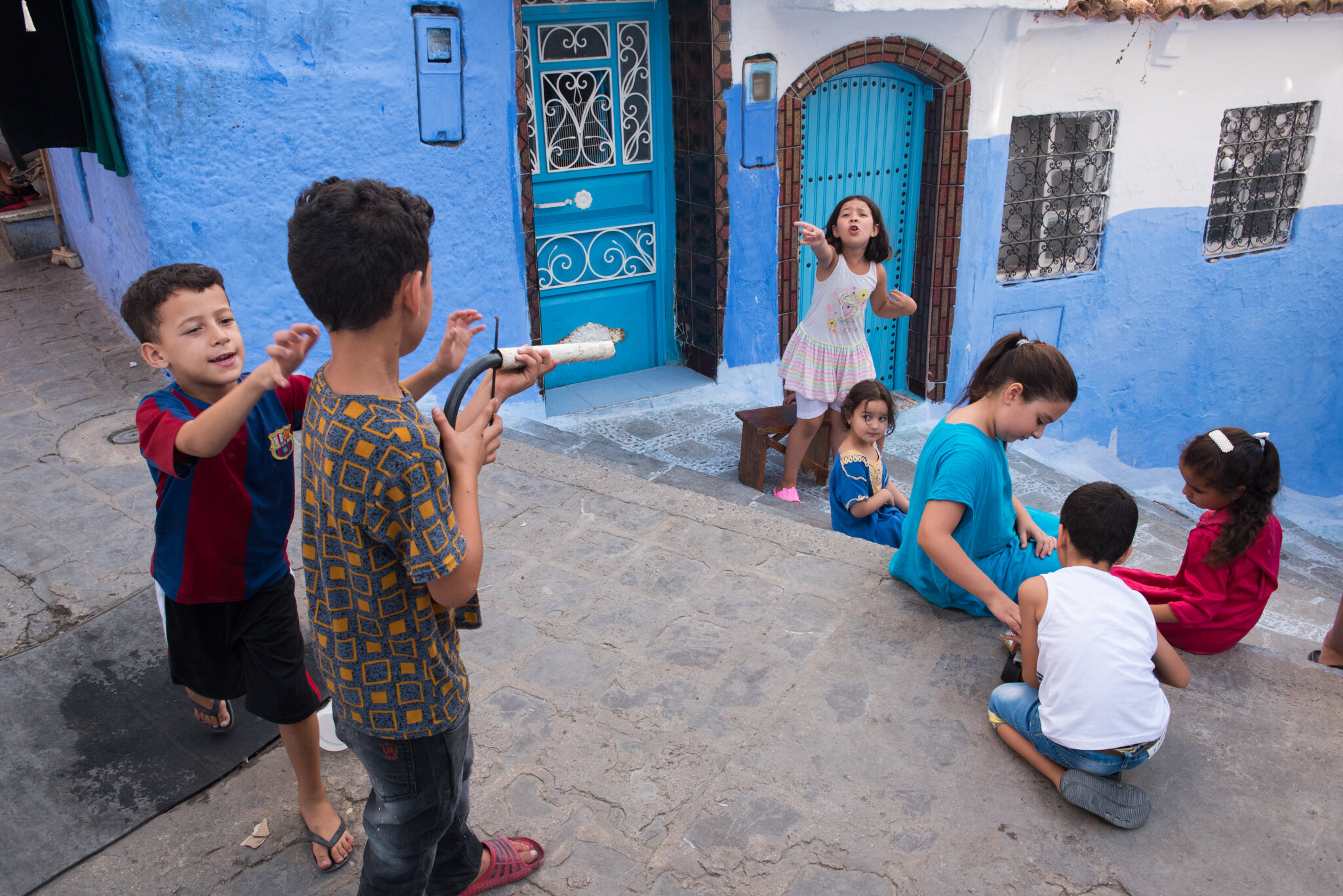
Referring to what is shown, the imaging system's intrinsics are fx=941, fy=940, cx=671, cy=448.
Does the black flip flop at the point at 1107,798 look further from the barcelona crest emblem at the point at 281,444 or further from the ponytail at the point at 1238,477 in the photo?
the barcelona crest emblem at the point at 281,444

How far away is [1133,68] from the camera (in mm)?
7660

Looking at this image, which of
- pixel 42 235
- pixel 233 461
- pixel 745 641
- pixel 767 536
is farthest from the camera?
pixel 42 235

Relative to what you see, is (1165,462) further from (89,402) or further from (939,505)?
(89,402)

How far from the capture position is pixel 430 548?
157cm

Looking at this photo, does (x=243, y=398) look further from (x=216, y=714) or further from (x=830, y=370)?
(x=830, y=370)

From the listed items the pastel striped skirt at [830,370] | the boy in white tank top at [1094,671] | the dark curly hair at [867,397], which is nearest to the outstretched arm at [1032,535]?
the boy in white tank top at [1094,671]

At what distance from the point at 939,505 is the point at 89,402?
4.56 m

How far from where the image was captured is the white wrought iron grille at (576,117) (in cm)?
582

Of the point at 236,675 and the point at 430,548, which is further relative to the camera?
the point at 236,675

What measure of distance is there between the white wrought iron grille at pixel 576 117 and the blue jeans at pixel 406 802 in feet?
15.5

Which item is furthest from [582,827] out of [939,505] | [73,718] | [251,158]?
[251,158]

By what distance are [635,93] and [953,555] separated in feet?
14.2

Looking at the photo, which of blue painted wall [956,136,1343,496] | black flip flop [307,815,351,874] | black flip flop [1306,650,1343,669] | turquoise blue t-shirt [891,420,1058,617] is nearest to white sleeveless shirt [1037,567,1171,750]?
turquoise blue t-shirt [891,420,1058,617]

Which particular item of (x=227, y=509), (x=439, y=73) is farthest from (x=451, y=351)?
(x=439, y=73)
